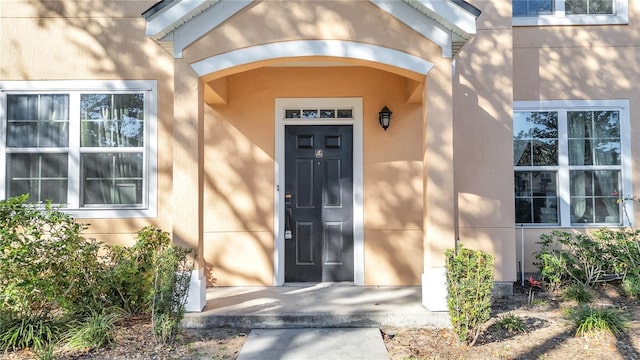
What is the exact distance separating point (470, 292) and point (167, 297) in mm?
2818

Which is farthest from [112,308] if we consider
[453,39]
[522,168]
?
[522,168]

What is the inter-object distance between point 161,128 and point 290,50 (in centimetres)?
235

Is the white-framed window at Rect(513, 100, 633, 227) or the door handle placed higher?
the white-framed window at Rect(513, 100, 633, 227)

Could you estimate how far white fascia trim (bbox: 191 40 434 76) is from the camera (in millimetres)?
4539

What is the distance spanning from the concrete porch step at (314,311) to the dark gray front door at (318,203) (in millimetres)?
592

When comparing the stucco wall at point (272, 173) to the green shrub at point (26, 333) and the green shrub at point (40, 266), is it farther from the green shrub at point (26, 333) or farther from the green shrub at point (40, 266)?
the green shrub at point (26, 333)

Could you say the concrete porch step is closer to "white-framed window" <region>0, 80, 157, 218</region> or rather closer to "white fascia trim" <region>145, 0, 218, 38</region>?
"white-framed window" <region>0, 80, 157, 218</region>

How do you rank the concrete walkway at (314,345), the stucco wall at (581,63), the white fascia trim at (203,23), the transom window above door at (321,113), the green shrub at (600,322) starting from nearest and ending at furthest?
1. the concrete walkway at (314,345)
2. the green shrub at (600,322)
3. the white fascia trim at (203,23)
4. the transom window above door at (321,113)
5. the stucco wall at (581,63)

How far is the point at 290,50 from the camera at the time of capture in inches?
179

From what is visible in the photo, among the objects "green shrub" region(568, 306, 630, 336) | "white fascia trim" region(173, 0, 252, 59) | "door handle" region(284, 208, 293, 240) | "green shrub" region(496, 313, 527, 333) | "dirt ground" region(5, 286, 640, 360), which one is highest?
"white fascia trim" region(173, 0, 252, 59)

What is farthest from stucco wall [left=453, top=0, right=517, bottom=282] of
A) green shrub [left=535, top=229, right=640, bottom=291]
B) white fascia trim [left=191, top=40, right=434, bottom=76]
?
white fascia trim [left=191, top=40, right=434, bottom=76]

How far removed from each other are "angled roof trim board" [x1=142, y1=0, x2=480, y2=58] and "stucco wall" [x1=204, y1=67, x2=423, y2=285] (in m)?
1.38

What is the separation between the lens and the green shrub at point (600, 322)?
160 inches

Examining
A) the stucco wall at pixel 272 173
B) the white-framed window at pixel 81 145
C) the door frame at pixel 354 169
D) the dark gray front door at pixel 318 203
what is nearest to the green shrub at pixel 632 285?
the stucco wall at pixel 272 173
